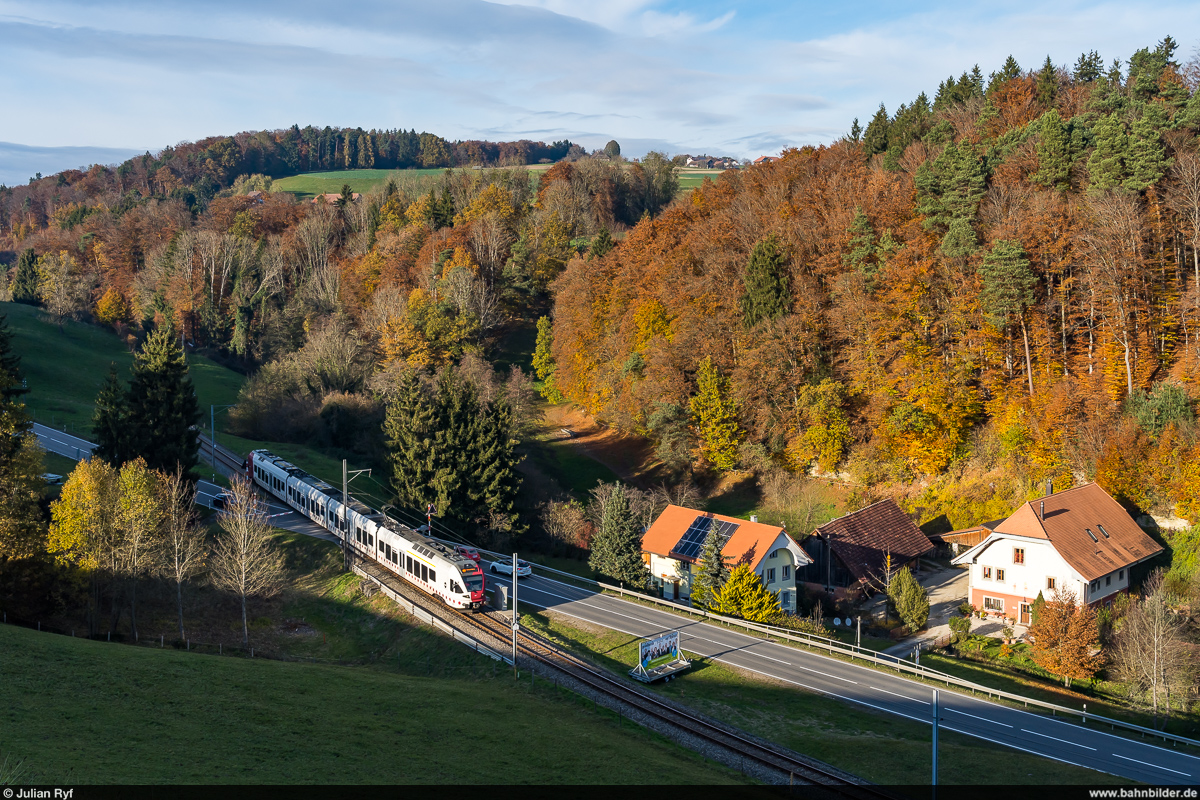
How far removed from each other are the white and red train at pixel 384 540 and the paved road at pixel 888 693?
415cm

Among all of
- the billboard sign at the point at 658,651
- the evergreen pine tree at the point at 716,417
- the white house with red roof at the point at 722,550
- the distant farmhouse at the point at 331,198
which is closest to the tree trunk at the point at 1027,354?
the white house with red roof at the point at 722,550

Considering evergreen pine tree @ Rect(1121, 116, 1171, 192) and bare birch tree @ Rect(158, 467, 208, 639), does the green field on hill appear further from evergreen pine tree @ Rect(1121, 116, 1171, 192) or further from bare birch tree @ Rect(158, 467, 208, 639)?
evergreen pine tree @ Rect(1121, 116, 1171, 192)

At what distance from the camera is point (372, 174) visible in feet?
643

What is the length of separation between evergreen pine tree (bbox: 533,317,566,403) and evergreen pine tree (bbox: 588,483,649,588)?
134 ft

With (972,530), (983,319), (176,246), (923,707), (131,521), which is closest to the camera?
(923,707)

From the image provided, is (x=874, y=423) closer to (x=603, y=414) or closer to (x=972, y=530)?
(x=972, y=530)

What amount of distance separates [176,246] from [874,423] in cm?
10022

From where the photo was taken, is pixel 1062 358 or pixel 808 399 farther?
pixel 808 399

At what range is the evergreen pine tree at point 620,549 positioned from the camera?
4472cm

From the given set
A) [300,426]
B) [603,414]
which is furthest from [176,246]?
[603,414]

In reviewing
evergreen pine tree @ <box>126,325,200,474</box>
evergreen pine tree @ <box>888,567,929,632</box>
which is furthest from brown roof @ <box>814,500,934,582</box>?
evergreen pine tree @ <box>126,325,200,474</box>

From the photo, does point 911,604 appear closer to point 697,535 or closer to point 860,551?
point 860,551

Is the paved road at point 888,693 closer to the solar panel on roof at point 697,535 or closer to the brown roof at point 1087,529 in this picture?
the solar panel on roof at point 697,535
